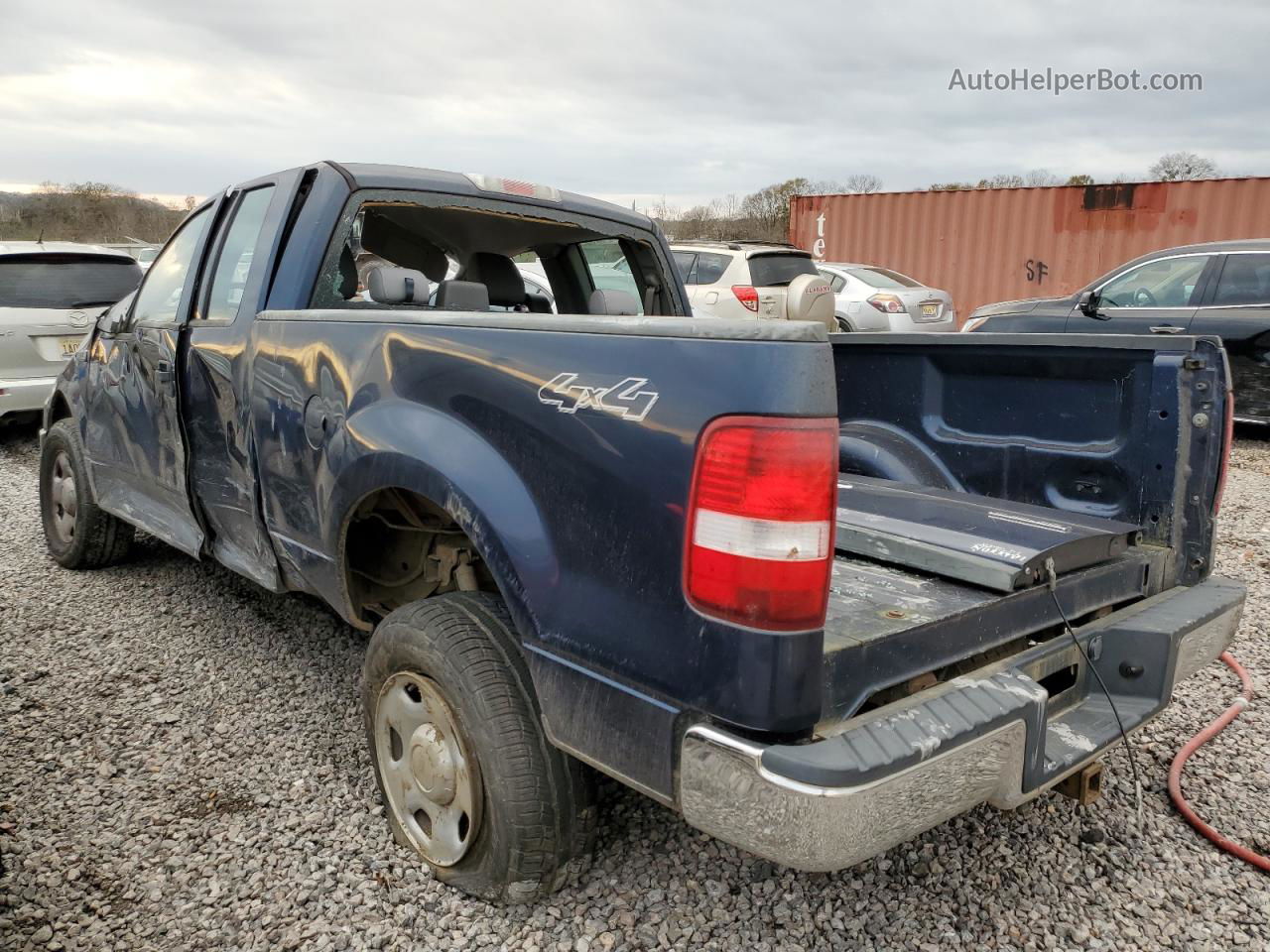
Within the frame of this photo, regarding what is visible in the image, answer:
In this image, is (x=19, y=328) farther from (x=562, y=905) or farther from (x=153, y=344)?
(x=562, y=905)

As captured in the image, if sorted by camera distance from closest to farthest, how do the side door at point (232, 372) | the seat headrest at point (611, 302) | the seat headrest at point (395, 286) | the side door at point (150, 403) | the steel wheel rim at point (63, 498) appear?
the seat headrest at point (395, 286), the side door at point (232, 372), the side door at point (150, 403), the seat headrest at point (611, 302), the steel wheel rim at point (63, 498)

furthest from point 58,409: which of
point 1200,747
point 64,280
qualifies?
point 1200,747

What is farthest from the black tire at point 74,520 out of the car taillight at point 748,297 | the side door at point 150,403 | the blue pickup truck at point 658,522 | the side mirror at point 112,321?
the car taillight at point 748,297

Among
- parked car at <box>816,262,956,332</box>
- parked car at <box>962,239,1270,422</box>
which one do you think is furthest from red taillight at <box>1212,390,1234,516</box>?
parked car at <box>816,262,956,332</box>

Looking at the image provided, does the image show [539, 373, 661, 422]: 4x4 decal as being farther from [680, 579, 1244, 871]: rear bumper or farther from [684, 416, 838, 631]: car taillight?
[680, 579, 1244, 871]: rear bumper

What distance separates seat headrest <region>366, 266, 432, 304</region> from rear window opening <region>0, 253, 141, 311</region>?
5.36 meters

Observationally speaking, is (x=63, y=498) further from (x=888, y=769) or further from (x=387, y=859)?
(x=888, y=769)

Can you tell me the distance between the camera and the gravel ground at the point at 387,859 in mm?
2186

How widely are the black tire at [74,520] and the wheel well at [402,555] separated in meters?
2.31

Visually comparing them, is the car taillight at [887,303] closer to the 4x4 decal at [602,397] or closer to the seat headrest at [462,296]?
the seat headrest at [462,296]

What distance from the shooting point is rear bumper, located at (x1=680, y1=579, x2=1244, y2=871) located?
1542mm

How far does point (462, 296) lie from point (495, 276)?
0.78 metres

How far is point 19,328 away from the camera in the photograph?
7.29 meters

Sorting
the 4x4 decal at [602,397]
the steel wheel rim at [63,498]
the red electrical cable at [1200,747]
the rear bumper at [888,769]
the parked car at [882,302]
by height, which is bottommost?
the red electrical cable at [1200,747]
